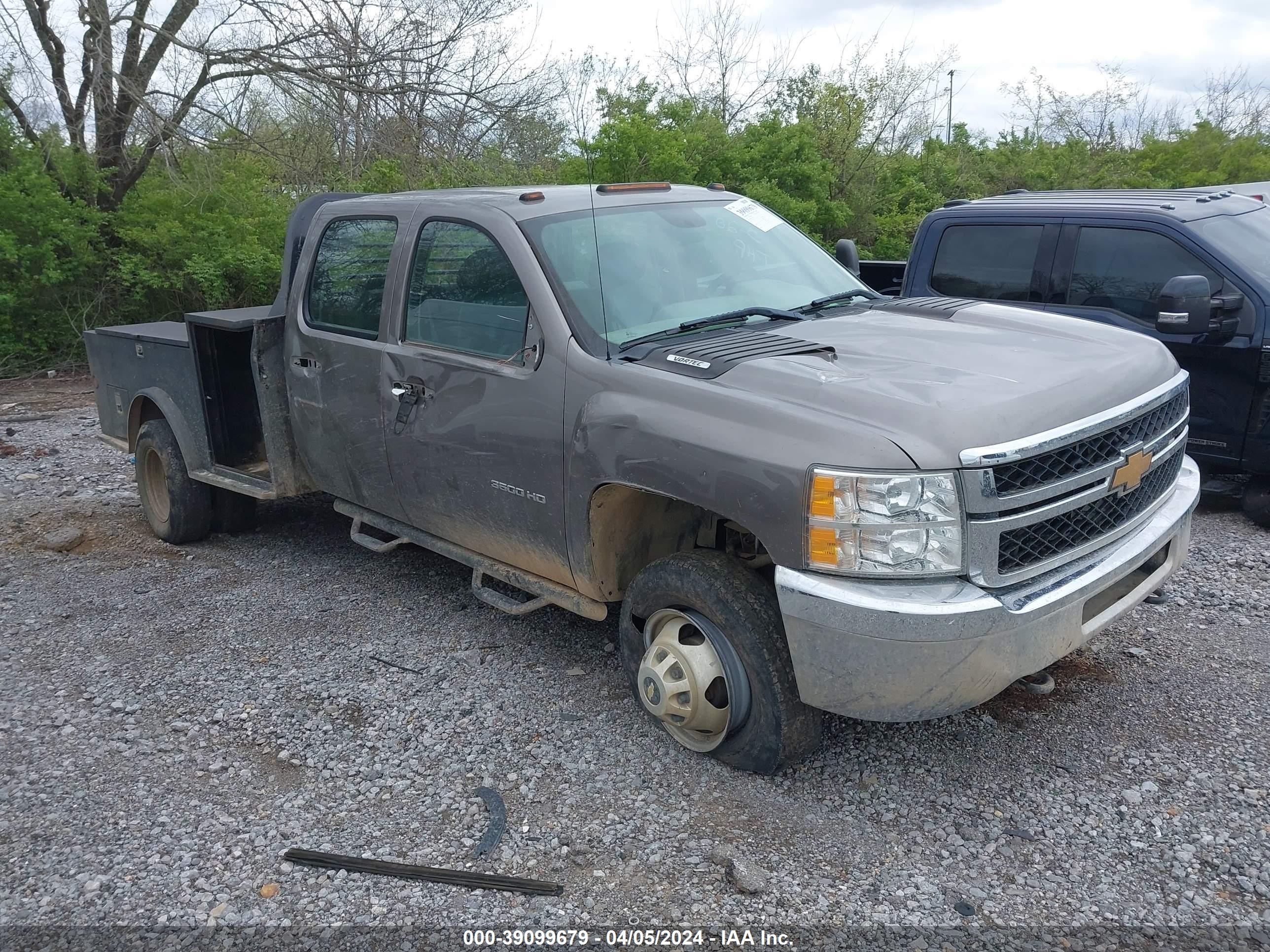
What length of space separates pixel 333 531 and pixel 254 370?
157cm

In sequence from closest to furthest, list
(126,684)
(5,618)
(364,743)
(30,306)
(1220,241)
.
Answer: (364,743)
(126,684)
(5,618)
(1220,241)
(30,306)

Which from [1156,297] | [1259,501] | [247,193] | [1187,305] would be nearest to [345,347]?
[1187,305]

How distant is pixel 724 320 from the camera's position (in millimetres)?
3953

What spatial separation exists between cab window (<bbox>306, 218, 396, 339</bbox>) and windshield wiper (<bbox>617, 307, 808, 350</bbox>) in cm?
142

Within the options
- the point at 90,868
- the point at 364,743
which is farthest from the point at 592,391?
the point at 90,868

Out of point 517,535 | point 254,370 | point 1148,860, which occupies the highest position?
point 254,370

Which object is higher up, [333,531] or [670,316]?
[670,316]

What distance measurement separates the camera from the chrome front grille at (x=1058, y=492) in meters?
2.93

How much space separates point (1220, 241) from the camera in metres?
5.75

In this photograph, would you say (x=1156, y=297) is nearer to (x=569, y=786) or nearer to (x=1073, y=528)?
(x=1073, y=528)

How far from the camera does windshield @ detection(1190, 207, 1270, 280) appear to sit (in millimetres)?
5680

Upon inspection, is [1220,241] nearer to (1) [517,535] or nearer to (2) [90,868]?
(1) [517,535]

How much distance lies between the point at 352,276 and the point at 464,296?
0.88m

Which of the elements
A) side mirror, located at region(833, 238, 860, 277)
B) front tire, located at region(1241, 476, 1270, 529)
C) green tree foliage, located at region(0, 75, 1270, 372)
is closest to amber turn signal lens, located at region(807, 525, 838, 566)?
side mirror, located at region(833, 238, 860, 277)
